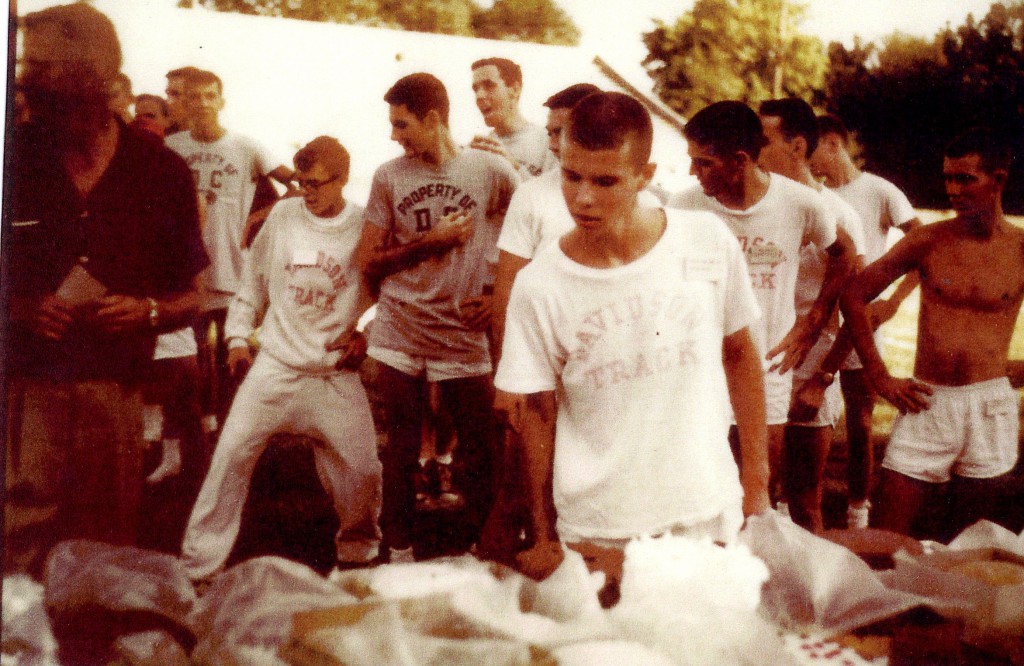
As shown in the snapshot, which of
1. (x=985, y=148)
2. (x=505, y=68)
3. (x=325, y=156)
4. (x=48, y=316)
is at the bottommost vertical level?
(x=48, y=316)

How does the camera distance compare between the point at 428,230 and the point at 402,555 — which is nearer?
the point at 428,230

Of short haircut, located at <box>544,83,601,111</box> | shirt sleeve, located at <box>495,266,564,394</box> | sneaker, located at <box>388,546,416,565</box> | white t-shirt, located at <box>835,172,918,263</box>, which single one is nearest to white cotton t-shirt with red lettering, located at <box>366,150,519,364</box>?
short haircut, located at <box>544,83,601,111</box>

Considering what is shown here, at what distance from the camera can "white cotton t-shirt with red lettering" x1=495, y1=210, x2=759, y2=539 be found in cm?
298

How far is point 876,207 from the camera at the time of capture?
3732 mm

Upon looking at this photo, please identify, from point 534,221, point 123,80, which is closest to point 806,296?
point 534,221

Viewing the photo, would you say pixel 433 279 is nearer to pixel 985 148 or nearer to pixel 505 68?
pixel 505 68

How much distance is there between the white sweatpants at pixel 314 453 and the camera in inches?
135

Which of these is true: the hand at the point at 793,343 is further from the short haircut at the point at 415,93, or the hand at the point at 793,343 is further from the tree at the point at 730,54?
the short haircut at the point at 415,93

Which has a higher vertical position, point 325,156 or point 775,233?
point 325,156

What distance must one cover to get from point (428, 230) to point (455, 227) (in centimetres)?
10

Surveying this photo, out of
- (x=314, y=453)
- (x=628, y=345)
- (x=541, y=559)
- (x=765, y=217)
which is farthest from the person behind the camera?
(x=314, y=453)

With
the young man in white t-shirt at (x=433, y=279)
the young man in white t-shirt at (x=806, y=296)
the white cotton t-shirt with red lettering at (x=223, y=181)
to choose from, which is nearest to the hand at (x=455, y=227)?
the young man in white t-shirt at (x=433, y=279)

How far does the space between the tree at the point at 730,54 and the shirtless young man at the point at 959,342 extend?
0.72 m

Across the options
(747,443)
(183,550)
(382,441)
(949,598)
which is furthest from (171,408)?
(949,598)
